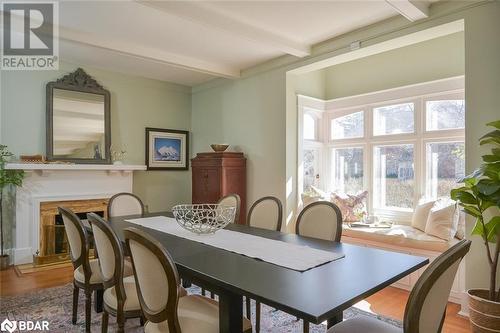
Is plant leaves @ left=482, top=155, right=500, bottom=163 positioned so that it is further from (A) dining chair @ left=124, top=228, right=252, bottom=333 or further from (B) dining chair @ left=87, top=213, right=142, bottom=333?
(B) dining chair @ left=87, top=213, right=142, bottom=333

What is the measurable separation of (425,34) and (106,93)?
13.6 ft

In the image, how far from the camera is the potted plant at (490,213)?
86.8 inches

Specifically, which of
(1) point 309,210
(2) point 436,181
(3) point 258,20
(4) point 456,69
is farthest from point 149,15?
(2) point 436,181

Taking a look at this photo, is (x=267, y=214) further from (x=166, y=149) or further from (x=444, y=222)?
(x=166, y=149)

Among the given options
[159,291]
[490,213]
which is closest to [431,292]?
[159,291]

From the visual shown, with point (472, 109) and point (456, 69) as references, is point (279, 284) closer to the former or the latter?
point (472, 109)

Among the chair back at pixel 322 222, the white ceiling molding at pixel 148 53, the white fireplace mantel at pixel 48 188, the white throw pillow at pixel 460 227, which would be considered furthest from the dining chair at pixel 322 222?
the white fireplace mantel at pixel 48 188

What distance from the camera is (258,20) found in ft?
10.4

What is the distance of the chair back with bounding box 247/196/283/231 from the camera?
294cm

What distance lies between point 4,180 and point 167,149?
2.30 meters

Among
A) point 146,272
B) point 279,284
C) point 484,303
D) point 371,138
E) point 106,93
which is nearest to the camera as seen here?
point 279,284

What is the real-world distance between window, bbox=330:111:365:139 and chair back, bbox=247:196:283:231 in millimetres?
2116

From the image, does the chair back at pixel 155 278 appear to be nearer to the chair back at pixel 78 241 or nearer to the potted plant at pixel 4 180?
the chair back at pixel 78 241

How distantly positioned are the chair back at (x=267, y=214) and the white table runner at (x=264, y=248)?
58 cm
